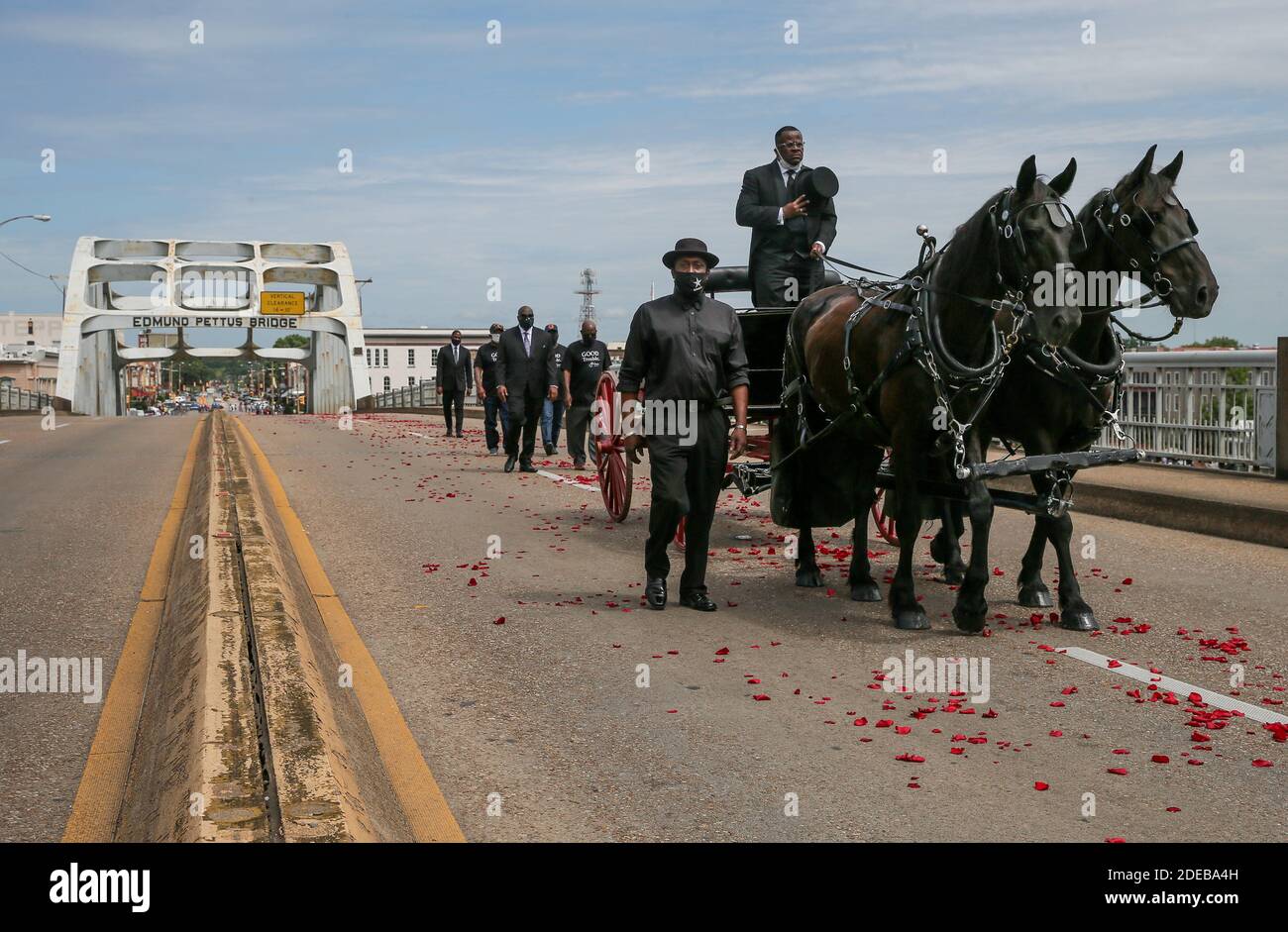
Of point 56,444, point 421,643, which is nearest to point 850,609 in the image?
point 421,643

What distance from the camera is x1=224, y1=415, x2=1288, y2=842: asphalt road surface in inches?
183

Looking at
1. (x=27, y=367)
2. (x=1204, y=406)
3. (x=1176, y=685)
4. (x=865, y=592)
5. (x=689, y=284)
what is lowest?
(x=1176, y=685)

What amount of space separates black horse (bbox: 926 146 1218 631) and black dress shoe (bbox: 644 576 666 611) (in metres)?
2.12

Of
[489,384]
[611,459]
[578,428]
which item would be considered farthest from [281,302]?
[611,459]

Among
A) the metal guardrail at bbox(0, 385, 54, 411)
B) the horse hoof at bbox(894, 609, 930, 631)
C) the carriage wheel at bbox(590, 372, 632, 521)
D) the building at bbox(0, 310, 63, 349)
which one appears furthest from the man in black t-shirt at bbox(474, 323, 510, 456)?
the building at bbox(0, 310, 63, 349)

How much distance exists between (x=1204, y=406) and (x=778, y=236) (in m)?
7.49

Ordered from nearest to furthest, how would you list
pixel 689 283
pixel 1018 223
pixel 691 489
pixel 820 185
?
pixel 1018 223, pixel 689 283, pixel 691 489, pixel 820 185

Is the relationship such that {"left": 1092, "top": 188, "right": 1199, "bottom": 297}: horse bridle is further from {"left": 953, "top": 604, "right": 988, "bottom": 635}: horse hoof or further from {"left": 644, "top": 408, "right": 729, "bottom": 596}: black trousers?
{"left": 644, "top": 408, "right": 729, "bottom": 596}: black trousers

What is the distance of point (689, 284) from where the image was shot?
8.35 metres

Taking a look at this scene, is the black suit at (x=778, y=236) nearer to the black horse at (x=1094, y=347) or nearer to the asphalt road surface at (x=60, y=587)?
the black horse at (x=1094, y=347)

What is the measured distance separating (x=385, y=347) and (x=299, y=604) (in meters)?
158

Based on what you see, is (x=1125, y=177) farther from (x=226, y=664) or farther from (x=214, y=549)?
(x=214, y=549)

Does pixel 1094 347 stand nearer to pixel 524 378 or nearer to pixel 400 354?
pixel 524 378

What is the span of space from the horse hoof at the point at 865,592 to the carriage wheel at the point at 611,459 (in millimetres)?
3659
